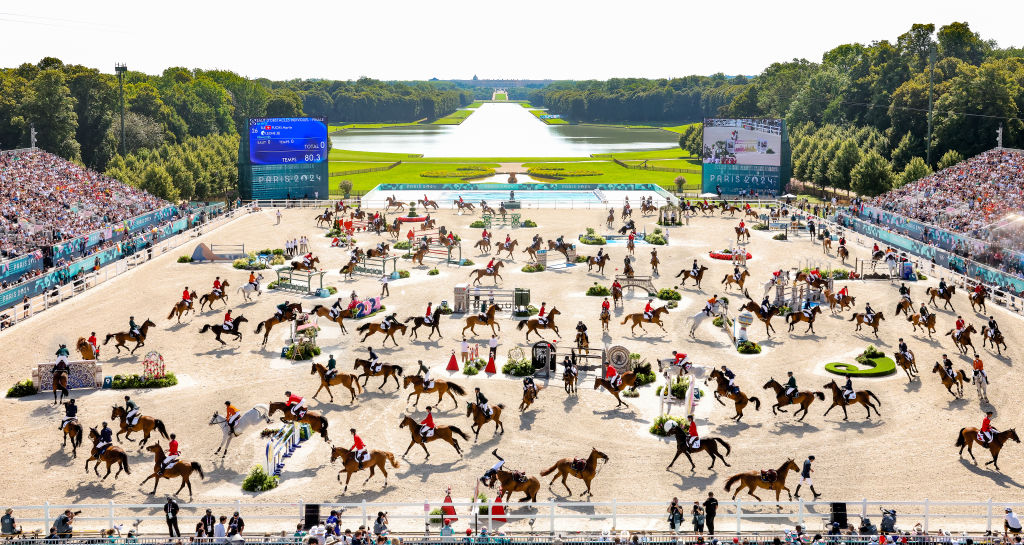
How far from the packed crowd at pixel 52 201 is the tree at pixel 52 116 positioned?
20.5m

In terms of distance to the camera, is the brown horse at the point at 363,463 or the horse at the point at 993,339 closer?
the brown horse at the point at 363,463

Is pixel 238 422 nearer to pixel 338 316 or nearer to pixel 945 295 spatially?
pixel 338 316

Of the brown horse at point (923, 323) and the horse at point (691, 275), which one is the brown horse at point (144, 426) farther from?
the brown horse at point (923, 323)

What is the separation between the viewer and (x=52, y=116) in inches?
3538

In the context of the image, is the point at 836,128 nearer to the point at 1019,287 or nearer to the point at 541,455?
the point at 1019,287

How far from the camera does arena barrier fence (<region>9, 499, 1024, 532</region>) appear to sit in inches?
818

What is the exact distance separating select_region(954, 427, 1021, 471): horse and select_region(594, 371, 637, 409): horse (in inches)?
383

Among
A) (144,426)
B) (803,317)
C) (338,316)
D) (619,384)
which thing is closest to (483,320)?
(338,316)

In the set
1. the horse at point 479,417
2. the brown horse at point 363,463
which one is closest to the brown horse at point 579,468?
the horse at point 479,417

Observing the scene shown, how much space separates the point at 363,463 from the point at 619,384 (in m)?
9.28

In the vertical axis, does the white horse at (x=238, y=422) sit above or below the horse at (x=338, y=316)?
below

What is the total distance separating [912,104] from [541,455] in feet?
268

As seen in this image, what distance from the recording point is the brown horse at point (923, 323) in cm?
3781

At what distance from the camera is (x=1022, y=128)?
274 feet
